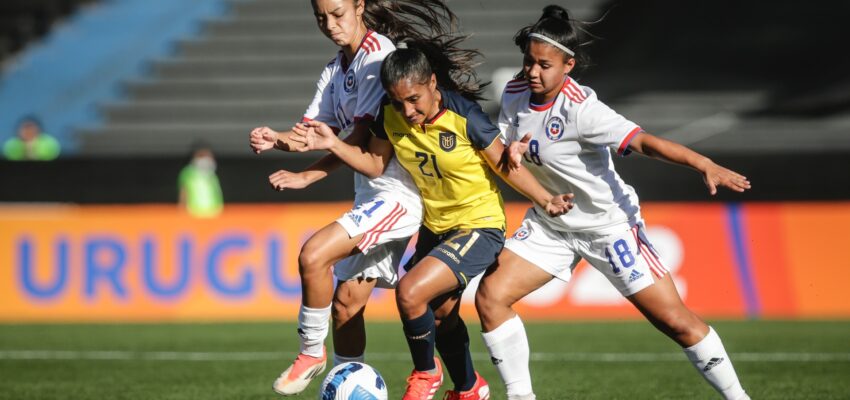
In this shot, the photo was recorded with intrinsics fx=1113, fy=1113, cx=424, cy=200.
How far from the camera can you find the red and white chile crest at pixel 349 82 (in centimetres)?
592

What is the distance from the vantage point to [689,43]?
19922 mm

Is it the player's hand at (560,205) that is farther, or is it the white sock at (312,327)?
the white sock at (312,327)

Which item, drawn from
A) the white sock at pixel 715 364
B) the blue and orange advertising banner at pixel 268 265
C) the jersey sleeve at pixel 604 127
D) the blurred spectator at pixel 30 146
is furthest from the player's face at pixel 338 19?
the blurred spectator at pixel 30 146

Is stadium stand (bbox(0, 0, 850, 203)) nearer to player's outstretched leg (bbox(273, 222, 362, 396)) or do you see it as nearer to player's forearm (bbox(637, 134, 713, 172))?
player's outstretched leg (bbox(273, 222, 362, 396))

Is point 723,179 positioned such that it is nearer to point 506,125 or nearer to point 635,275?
point 635,275

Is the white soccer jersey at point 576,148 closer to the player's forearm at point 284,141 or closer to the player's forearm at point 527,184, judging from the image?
the player's forearm at point 527,184

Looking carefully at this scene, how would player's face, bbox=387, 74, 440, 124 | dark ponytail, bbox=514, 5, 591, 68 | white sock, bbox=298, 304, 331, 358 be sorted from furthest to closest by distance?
white sock, bbox=298, 304, 331, 358 → dark ponytail, bbox=514, 5, 591, 68 → player's face, bbox=387, 74, 440, 124

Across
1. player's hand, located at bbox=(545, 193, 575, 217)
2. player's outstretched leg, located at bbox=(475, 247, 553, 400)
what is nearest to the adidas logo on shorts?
player's outstretched leg, located at bbox=(475, 247, 553, 400)

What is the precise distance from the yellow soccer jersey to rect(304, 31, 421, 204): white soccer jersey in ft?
0.28

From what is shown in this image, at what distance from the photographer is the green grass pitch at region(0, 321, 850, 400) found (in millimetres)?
7430

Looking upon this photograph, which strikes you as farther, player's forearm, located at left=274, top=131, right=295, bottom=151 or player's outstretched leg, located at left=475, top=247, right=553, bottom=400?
player's outstretched leg, located at left=475, top=247, right=553, bottom=400

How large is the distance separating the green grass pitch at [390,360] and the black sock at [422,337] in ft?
3.93

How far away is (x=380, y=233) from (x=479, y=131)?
768mm

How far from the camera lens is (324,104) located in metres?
6.30
